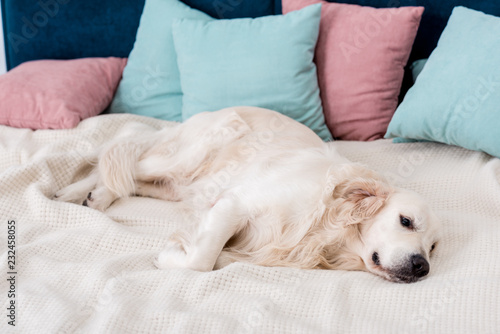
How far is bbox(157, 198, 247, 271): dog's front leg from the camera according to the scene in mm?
1487

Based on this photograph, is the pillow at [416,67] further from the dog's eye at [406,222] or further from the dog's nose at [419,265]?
the dog's nose at [419,265]

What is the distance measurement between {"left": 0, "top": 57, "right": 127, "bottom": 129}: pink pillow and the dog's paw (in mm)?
532

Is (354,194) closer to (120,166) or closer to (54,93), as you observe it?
(120,166)

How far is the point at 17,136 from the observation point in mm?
2256

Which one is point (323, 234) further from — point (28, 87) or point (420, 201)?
point (28, 87)

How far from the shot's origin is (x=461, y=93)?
1.92 meters

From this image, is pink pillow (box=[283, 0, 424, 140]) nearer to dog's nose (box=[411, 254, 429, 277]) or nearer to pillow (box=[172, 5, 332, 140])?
pillow (box=[172, 5, 332, 140])

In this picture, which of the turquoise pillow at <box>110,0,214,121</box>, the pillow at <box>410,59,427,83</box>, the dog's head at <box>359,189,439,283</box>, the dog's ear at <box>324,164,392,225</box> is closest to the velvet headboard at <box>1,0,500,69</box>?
the turquoise pillow at <box>110,0,214,121</box>

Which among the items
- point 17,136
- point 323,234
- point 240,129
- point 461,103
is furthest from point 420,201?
point 17,136

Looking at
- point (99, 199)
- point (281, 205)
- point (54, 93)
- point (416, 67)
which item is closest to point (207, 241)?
point (281, 205)

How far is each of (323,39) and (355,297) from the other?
1361 mm

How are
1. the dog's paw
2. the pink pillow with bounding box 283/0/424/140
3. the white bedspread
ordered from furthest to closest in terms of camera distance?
the pink pillow with bounding box 283/0/424/140 < the dog's paw < the white bedspread

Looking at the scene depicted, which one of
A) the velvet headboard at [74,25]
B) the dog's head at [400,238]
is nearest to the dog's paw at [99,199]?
the dog's head at [400,238]

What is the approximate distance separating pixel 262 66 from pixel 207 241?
100cm
